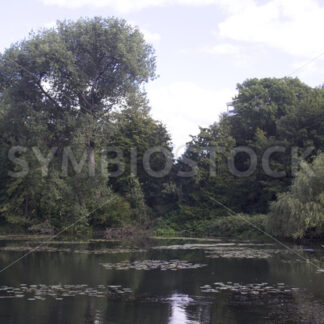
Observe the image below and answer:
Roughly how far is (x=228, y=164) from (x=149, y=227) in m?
8.56

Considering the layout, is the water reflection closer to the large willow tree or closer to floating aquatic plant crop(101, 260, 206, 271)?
floating aquatic plant crop(101, 260, 206, 271)

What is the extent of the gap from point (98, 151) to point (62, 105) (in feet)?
20.3

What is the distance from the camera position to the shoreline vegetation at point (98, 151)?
31312 mm

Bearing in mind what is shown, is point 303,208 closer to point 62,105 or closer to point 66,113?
point 66,113

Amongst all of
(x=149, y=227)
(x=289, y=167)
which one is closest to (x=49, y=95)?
(x=149, y=227)

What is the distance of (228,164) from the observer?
38188mm

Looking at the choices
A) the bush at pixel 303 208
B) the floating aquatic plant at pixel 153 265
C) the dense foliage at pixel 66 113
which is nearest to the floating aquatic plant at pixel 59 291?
the floating aquatic plant at pixel 153 265

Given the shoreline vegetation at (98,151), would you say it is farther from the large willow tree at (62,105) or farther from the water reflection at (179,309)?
the water reflection at (179,309)

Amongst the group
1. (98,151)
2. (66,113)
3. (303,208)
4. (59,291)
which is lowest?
(59,291)

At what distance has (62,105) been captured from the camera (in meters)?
33.2

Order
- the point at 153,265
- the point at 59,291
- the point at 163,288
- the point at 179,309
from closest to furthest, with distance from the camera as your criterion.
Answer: the point at 179,309
the point at 59,291
the point at 163,288
the point at 153,265

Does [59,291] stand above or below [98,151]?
below

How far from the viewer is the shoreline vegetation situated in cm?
3131

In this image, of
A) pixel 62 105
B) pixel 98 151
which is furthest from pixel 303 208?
pixel 98 151
